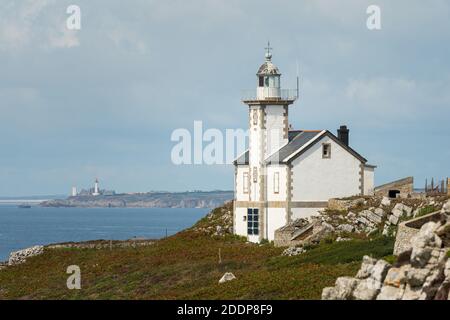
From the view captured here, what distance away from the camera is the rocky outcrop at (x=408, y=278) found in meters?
28.6

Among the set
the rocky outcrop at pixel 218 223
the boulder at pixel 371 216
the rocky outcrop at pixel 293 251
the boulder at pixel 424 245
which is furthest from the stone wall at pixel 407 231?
the rocky outcrop at pixel 218 223

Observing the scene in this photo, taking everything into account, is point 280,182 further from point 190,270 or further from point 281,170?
point 190,270

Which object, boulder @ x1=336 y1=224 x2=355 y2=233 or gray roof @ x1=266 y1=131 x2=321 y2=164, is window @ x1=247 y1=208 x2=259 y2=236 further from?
boulder @ x1=336 y1=224 x2=355 y2=233

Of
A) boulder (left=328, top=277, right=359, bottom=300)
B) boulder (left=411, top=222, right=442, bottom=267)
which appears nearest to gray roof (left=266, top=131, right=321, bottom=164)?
boulder (left=411, top=222, right=442, bottom=267)

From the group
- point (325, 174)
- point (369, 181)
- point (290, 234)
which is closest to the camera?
point (290, 234)

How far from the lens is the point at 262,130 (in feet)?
198

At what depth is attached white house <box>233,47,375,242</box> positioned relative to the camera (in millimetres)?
59156

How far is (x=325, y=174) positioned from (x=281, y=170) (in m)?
2.39

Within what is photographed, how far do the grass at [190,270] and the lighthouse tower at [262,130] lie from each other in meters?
2.08

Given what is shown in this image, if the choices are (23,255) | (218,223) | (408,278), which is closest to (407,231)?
(408,278)

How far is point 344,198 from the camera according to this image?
59375 mm

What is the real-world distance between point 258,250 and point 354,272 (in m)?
17.3

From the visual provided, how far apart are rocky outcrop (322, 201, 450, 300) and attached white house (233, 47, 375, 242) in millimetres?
28250

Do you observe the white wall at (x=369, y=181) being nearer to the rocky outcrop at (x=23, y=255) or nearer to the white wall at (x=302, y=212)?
the white wall at (x=302, y=212)
